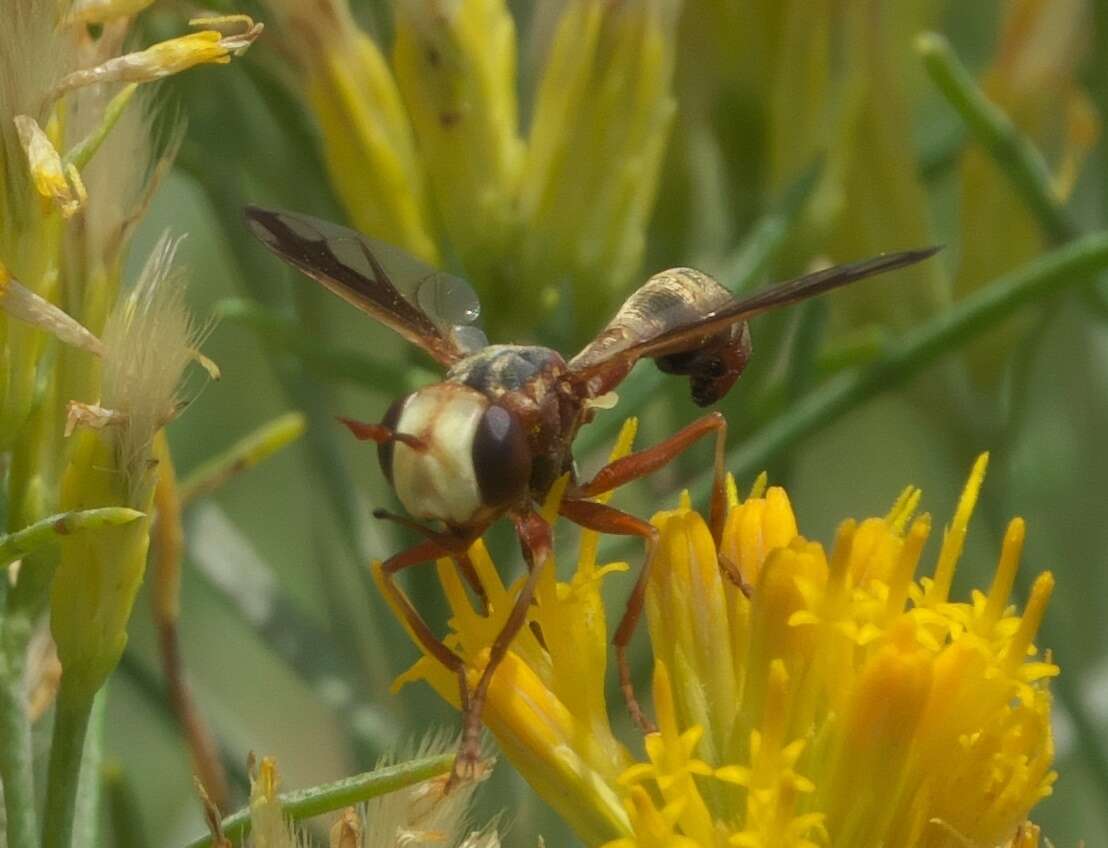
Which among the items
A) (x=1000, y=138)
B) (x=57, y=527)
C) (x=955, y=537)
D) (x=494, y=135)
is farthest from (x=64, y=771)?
(x=1000, y=138)

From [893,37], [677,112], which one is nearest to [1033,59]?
[893,37]

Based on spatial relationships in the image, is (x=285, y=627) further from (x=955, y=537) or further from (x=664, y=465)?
(x=955, y=537)

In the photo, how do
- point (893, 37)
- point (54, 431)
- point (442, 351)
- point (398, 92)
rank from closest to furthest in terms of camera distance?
point (54, 431)
point (442, 351)
point (398, 92)
point (893, 37)

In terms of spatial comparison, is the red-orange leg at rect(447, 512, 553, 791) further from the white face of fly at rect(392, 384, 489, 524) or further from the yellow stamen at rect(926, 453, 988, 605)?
the yellow stamen at rect(926, 453, 988, 605)

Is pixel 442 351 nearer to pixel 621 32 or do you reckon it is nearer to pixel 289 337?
pixel 289 337

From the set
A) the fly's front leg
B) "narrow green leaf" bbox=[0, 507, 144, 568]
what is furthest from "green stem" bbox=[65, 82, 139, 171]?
the fly's front leg

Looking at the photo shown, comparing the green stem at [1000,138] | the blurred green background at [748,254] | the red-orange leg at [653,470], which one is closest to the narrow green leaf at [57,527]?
the red-orange leg at [653,470]
